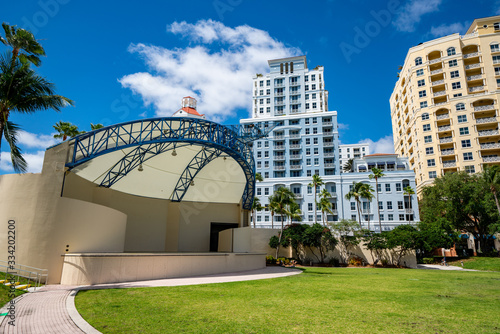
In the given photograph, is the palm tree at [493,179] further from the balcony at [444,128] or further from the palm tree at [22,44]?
the palm tree at [22,44]

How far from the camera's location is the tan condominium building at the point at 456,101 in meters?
65.5

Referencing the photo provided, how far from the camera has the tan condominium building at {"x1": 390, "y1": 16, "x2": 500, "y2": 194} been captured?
65500mm

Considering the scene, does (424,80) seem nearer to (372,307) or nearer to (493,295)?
(493,295)

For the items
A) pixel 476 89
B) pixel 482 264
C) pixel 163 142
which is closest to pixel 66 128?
pixel 163 142

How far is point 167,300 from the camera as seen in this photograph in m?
12.1

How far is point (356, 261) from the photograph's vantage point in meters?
39.8

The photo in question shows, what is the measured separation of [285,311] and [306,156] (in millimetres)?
71061

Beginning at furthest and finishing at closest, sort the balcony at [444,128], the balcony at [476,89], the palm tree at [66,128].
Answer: the balcony at [476,89] < the balcony at [444,128] < the palm tree at [66,128]

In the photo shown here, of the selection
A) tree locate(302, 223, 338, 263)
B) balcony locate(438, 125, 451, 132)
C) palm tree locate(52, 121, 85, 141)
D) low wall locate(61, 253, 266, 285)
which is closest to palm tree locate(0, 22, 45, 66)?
low wall locate(61, 253, 266, 285)

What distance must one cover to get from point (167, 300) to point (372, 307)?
24.9 feet

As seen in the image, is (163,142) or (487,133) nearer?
(163,142)

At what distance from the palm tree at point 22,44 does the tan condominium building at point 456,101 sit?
234ft

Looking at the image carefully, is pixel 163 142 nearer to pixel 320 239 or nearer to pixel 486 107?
pixel 320 239

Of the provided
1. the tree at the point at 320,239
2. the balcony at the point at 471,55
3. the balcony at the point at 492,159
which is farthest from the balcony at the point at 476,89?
the tree at the point at 320,239
